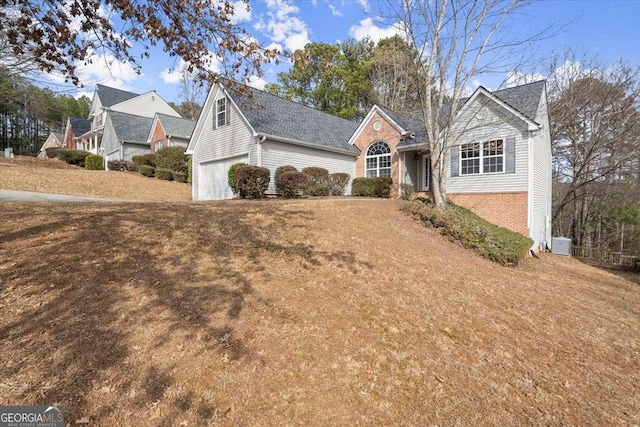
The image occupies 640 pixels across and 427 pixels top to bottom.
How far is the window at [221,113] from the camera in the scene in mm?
16039

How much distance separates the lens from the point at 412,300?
4.80m

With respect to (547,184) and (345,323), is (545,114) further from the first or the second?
(345,323)

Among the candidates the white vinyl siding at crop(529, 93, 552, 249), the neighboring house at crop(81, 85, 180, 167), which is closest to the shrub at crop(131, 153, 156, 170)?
the neighboring house at crop(81, 85, 180, 167)

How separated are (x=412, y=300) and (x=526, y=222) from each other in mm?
10970

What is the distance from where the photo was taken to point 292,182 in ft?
44.6

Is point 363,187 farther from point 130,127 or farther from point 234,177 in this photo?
point 130,127

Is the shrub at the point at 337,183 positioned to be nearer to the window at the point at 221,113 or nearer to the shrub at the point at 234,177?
the shrub at the point at 234,177

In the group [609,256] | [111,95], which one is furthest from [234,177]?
[111,95]

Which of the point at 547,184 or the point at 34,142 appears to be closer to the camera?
the point at 547,184

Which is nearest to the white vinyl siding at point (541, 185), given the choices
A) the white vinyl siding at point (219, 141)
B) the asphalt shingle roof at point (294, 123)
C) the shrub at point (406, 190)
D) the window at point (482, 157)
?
the window at point (482, 157)

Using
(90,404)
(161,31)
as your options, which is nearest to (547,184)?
(161,31)

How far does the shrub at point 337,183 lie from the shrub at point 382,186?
164 cm

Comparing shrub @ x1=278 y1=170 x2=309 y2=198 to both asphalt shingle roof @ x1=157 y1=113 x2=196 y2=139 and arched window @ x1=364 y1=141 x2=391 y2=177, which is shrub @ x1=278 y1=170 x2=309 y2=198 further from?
asphalt shingle roof @ x1=157 y1=113 x2=196 y2=139

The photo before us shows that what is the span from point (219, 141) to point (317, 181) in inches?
226
